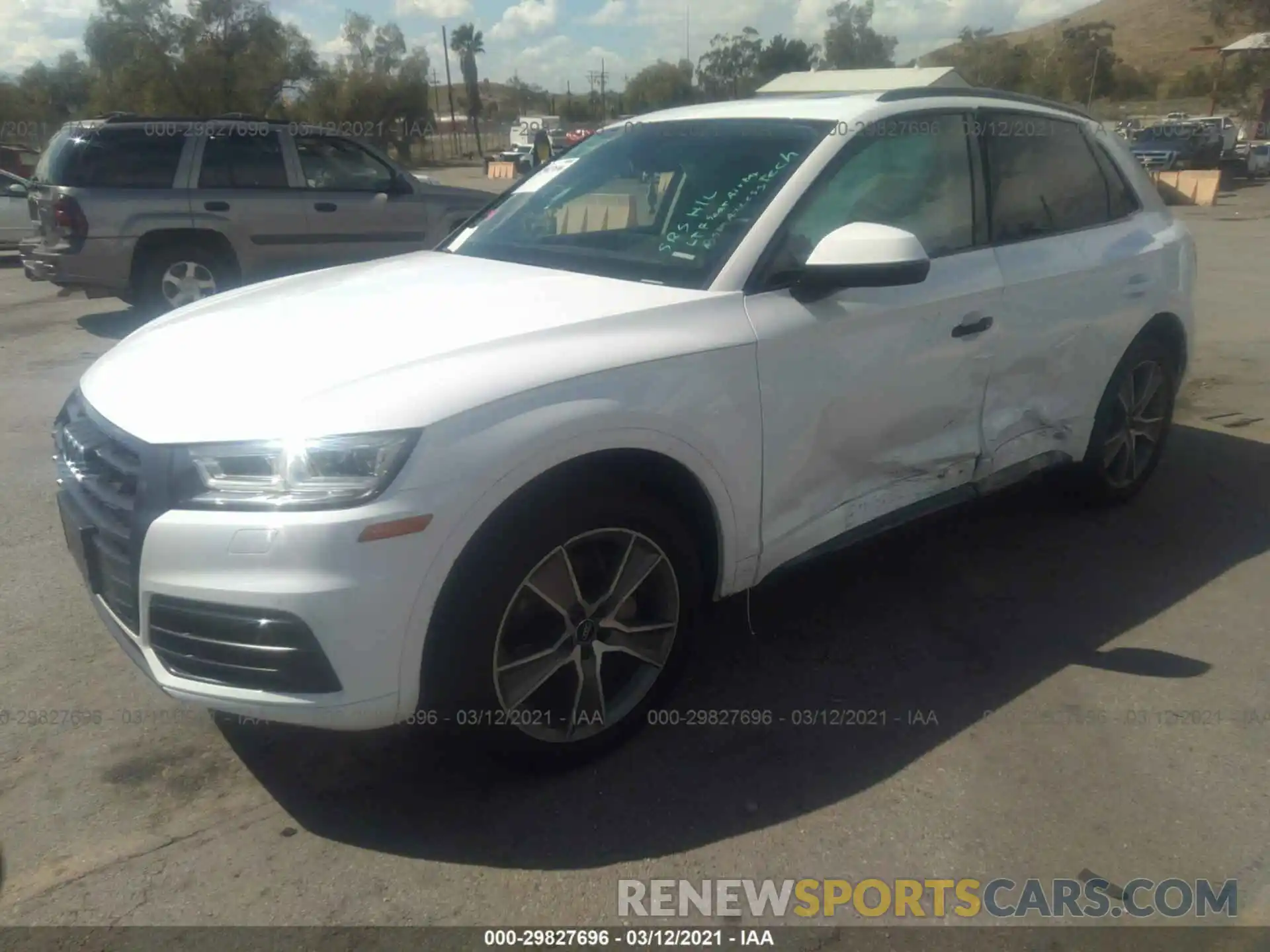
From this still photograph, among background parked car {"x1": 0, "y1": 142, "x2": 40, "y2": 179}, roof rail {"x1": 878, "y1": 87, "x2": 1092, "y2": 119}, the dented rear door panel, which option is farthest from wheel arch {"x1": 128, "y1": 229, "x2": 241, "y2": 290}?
background parked car {"x1": 0, "y1": 142, "x2": 40, "y2": 179}

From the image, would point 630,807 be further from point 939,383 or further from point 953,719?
point 939,383

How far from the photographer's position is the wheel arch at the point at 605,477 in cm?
243

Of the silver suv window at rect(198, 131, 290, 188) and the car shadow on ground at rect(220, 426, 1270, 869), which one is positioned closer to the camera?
the car shadow on ground at rect(220, 426, 1270, 869)

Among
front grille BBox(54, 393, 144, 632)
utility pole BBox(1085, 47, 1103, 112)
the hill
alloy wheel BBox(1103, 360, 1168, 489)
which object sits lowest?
alloy wheel BBox(1103, 360, 1168, 489)

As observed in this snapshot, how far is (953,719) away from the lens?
10.6ft

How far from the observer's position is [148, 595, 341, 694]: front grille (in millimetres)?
2344

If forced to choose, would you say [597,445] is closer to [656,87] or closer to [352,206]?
[352,206]

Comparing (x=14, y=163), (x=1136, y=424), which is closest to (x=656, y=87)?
(x=14, y=163)

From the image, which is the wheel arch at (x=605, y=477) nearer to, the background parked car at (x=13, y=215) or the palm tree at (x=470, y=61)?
the background parked car at (x=13, y=215)

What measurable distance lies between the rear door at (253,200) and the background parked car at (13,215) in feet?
21.8

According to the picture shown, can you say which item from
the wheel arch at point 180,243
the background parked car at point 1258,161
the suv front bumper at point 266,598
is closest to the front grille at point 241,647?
the suv front bumper at point 266,598

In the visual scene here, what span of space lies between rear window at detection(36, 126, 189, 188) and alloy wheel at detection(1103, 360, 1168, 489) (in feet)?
26.2

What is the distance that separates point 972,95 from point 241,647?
10.8ft

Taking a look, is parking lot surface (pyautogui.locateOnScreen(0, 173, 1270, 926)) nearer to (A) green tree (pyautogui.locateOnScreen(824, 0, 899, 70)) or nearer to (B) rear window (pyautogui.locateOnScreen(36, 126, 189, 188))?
(B) rear window (pyautogui.locateOnScreen(36, 126, 189, 188))
